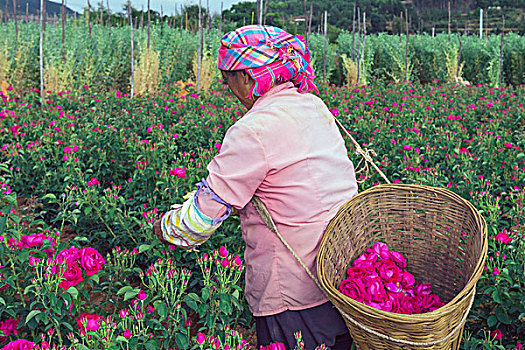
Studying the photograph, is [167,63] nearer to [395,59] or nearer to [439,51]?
[395,59]

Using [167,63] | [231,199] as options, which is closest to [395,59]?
[167,63]

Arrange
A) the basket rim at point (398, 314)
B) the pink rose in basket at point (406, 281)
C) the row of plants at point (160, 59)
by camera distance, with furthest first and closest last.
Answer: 1. the row of plants at point (160, 59)
2. the pink rose in basket at point (406, 281)
3. the basket rim at point (398, 314)

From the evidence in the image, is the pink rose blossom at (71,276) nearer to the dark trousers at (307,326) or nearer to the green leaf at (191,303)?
the green leaf at (191,303)

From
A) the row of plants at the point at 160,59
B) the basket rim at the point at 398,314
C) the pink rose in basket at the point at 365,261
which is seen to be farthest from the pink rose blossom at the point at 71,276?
the row of plants at the point at 160,59

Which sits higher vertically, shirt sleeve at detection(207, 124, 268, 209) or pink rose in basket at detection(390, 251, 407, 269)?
shirt sleeve at detection(207, 124, 268, 209)

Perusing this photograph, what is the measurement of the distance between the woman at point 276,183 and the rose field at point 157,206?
0.15 meters

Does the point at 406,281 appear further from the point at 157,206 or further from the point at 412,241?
the point at 157,206

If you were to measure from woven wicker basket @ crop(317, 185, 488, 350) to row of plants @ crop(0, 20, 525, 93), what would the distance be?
6964 mm

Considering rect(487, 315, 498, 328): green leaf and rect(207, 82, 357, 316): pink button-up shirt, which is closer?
rect(207, 82, 357, 316): pink button-up shirt

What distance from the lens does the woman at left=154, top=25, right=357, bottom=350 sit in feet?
5.34

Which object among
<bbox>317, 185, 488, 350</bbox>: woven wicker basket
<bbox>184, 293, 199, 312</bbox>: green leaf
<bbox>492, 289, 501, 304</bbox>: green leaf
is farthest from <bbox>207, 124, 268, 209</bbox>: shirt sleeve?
<bbox>492, 289, 501, 304</bbox>: green leaf

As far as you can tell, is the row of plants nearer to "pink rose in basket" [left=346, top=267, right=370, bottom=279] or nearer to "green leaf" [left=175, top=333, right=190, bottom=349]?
"green leaf" [left=175, top=333, right=190, bottom=349]

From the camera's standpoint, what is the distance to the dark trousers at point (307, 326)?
1785 mm

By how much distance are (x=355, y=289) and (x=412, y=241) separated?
0.41m
